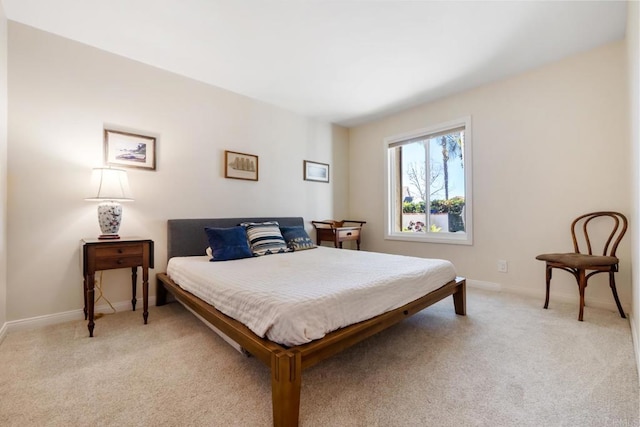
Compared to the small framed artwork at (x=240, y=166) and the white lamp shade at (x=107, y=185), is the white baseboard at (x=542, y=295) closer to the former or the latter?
the small framed artwork at (x=240, y=166)

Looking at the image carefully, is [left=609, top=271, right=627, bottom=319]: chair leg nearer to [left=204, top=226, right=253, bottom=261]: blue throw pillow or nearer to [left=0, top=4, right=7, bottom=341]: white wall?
[left=204, top=226, right=253, bottom=261]: blue throw pillow

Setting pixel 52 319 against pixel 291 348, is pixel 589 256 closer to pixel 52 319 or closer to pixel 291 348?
pixel 291 348

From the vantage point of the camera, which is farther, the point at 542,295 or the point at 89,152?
the point at 542,295

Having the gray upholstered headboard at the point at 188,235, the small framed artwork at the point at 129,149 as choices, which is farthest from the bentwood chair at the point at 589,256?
the small framed artwork at the point at 129,149

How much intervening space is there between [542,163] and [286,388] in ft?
10.8

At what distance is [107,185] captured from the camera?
2.29m

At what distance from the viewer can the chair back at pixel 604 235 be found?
243 cm

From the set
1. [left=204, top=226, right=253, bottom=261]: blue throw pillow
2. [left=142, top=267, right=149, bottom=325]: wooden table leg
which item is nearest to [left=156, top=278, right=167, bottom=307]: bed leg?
[left=142, top=267, right=149, bottom=325]: wooden table leg

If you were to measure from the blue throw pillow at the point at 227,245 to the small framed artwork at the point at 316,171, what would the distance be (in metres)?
1.74

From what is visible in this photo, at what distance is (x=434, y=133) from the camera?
378 centimetres

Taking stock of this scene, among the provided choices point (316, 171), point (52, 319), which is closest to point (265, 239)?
point (316, 171)

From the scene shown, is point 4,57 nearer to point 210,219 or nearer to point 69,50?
point 69,50

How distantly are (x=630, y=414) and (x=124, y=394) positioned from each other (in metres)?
2.36

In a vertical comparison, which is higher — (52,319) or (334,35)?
(334,35)
